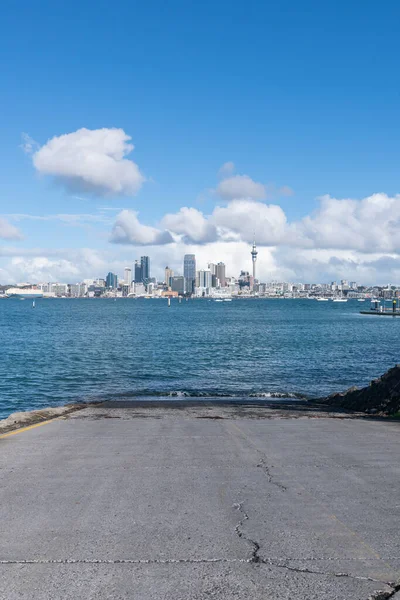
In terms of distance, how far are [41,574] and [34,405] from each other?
2266 centimetres

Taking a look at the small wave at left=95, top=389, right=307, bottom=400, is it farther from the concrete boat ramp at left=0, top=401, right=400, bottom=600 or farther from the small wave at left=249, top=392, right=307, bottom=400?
the concrete boat ramp at left=0, top=401, right=400, bottom=600

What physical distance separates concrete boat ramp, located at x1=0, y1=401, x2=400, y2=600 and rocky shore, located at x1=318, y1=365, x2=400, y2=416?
22.3 ft

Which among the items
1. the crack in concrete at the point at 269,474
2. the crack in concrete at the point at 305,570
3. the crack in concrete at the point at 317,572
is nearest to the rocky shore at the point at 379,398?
the crack in concrete at the point at 269,474

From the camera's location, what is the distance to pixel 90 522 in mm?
6711

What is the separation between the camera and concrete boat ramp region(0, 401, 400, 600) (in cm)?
512

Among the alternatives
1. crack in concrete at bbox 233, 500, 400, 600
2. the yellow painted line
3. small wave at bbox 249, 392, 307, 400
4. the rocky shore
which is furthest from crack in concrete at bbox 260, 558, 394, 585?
small wave at bbox 249, 392, 307, 400

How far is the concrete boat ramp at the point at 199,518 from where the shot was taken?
16.8ft

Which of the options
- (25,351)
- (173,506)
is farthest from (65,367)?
(173,506)

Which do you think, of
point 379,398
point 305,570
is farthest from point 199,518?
point 379,398

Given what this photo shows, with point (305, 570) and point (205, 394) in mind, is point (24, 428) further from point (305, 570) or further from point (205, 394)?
point (205, 394)

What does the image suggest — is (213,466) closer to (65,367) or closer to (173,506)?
(173,506)

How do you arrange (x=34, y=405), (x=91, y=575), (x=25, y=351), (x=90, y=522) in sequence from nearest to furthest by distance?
(x=91, y=575) → (x=90, y=522) → (x=34, y=405) → (x=25, y=351)

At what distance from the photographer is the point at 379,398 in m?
20.7

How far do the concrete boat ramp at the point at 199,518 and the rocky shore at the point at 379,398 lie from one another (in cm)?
680
